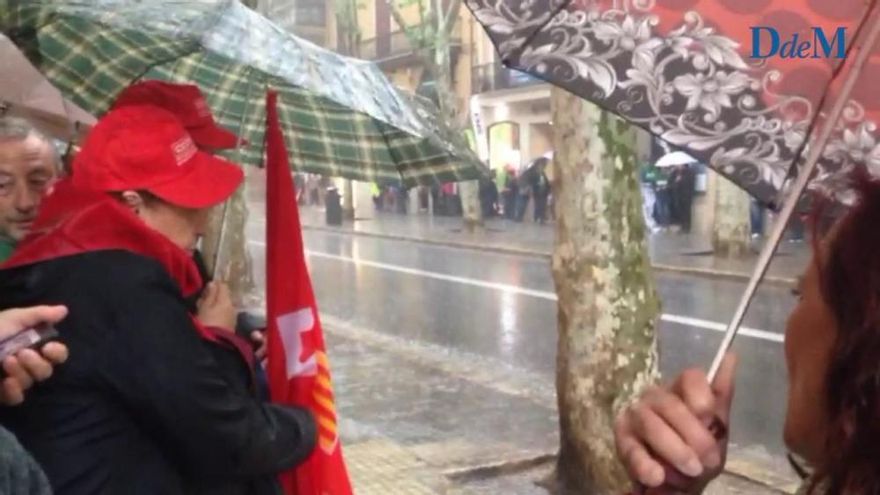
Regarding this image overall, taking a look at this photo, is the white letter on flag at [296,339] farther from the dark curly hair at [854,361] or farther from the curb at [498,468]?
the curb at [498,468]

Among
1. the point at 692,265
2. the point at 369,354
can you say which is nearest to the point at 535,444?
the point at 369,354

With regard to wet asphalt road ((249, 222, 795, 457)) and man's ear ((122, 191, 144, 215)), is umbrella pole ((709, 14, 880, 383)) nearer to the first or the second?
man's ear ((122, 191, 144, 215))

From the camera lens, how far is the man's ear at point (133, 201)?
7.16 ft

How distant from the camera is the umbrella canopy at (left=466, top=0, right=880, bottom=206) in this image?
2129 mm

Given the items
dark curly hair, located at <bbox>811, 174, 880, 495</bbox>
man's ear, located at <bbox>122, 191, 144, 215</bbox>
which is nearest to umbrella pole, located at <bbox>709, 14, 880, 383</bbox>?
dark curly hair, located at <bbox>811, 174, 880, 495</bbox>

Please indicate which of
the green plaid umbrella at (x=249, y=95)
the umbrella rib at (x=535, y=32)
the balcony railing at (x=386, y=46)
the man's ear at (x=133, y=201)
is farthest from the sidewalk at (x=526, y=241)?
the man's ear at (x=133, y=201)

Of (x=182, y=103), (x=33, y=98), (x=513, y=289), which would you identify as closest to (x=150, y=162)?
(x=182, y=103)

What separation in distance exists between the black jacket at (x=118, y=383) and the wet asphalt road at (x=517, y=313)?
564cm

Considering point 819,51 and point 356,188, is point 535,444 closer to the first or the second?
point 819,51

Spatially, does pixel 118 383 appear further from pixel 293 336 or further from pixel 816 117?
pixel 816 117

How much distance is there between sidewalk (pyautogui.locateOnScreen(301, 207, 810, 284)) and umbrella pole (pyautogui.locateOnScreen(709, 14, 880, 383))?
8338mm

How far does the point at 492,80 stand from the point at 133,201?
36723 millimetres

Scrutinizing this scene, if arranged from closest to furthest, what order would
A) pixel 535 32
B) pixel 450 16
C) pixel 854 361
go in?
pixel 854 361 < pixel 535 32 < pixel 450 16

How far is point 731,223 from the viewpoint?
1864cm
